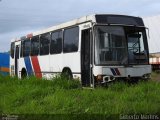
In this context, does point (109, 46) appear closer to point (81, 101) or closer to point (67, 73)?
point (67, 73)

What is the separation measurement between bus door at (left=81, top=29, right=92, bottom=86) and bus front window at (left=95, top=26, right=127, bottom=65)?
620 mm

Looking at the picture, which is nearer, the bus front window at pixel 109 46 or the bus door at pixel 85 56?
the bus front window at pixel 109 46

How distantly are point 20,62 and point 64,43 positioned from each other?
24.2 ft

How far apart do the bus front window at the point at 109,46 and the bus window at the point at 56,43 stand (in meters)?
3.55

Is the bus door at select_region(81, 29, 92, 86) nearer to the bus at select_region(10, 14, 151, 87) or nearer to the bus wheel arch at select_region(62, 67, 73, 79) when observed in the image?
the bus at select_region(10, 14, 151, 87)

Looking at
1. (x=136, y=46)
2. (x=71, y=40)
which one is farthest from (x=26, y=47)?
(x=136, y=46)

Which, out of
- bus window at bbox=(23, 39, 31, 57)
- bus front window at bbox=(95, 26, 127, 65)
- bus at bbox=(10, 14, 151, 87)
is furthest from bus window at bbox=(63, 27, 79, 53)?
bus window at bbox=(23, 39, 31, 57)

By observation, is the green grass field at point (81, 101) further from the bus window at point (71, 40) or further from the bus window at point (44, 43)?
the bus window at point (44, 43)

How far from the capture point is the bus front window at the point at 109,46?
1512cm

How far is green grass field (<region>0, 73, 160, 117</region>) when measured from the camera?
32.8 feet

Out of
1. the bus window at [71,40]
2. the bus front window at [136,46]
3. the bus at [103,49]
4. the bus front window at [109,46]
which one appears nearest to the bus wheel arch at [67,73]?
the bus at [103,49]

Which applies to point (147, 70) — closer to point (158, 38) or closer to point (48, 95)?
point (48, 95)

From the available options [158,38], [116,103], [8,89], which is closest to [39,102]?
[116,103]

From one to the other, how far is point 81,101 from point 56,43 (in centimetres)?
822
